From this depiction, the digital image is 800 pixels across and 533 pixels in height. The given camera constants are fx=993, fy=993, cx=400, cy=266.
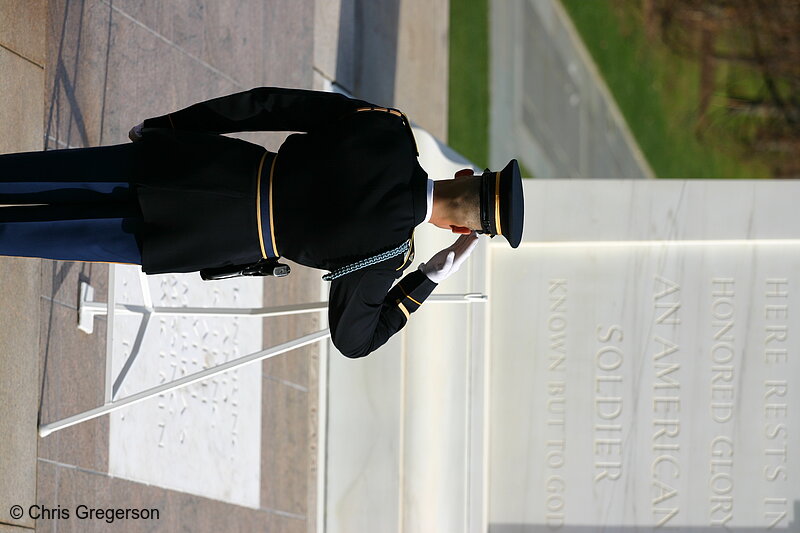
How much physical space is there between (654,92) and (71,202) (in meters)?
9.16

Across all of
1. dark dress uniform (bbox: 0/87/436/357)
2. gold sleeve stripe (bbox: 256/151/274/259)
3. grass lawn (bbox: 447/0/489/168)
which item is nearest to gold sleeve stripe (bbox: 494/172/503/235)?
dark dress uniform (bbox: 0/87/436/357)

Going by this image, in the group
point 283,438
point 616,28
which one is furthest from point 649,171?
point 283,438

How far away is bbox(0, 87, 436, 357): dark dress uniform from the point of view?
2771 mm

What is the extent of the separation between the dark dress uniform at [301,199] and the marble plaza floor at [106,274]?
105 cm

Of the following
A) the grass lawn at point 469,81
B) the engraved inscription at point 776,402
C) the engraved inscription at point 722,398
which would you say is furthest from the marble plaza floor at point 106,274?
the engraved inscription at point 776,402

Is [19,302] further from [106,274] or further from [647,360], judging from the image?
[647,360]

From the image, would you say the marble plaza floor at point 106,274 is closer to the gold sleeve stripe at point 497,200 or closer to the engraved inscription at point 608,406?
the engraved inscription at point 608,406

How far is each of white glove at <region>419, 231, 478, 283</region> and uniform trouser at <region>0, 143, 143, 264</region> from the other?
90 centimetres

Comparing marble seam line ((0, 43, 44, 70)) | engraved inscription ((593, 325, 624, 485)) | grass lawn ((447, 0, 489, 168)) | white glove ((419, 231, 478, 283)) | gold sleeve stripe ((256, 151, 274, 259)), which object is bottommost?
engraved inscription ((593, 325, 624, 485))

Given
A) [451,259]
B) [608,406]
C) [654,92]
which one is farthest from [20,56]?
[654,92]

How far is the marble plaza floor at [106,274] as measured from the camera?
3613 mm

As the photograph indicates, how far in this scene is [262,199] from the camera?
280cm

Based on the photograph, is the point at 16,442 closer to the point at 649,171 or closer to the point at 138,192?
the point at 138,192

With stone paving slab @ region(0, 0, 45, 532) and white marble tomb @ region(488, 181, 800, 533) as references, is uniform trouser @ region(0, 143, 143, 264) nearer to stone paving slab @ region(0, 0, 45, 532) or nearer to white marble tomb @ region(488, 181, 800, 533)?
stone paving slab @ region(0, 0, 45, 532)
